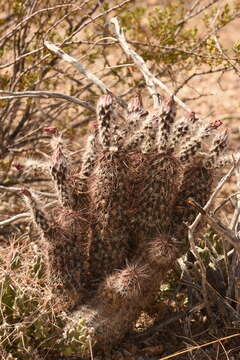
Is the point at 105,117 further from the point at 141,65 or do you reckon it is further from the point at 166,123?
the point at 141,65

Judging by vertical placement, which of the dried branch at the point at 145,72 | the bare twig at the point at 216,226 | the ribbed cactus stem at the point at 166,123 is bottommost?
the bare twig at the point at 216,226

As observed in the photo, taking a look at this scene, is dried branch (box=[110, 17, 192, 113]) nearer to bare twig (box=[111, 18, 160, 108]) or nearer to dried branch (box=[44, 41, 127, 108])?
bare twig (box=[111, 18, 160, 108])

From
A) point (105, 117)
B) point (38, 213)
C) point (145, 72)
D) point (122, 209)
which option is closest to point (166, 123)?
point (105, 117)

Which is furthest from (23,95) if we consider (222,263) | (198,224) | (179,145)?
(222,263)

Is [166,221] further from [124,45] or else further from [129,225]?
[124,45]

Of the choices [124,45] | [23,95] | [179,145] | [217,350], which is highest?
[124,45]

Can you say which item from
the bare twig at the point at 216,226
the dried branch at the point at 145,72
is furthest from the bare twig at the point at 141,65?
the bare twig at the point at 216,226

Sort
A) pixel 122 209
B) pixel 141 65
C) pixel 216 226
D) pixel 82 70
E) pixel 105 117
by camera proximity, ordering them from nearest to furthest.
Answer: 1. pixel 216 226
2. pixel 105 117
3. pixel 122 209
4. pixel 82 70
5. pixel 141 65

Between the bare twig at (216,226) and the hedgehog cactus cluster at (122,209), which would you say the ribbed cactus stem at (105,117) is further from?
the bare twig at (216,226)

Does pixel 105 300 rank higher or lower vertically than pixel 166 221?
lower
